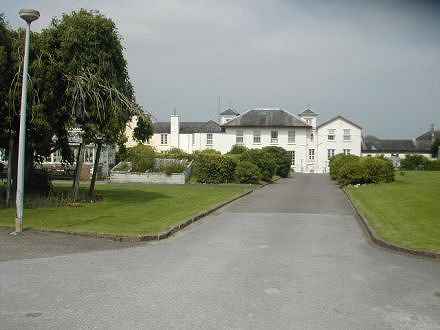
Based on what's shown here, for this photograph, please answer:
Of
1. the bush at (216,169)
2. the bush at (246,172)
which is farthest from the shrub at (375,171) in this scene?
the bush at (216,169)

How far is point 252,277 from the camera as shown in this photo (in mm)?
8492

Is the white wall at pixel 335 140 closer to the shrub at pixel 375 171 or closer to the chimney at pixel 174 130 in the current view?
the chimney at pixel 174 130

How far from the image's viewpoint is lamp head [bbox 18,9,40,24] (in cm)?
1276

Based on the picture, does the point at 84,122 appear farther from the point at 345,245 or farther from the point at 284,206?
the point at 345,245

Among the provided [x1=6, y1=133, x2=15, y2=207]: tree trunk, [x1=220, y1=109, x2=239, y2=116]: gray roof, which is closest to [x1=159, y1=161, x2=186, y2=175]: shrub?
[x1=6, y1=133, x2=15, y2=207]: tree trunk

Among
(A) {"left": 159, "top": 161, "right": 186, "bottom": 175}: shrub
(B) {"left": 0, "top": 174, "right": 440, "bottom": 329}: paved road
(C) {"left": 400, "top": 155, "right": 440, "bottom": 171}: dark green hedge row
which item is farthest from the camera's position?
(C) {"left": 400, "top": 155, "right": 440, "bottom": 171}: dark green hedge row

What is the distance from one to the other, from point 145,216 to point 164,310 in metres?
10.1

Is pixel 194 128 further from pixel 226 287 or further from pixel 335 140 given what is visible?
pixel 226 287

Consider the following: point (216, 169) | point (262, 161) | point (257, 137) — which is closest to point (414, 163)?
point (257, 137)

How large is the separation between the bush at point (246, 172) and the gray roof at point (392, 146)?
7092 centimetres

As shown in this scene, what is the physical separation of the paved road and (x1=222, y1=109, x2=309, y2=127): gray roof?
59.2 metres

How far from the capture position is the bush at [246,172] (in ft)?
126

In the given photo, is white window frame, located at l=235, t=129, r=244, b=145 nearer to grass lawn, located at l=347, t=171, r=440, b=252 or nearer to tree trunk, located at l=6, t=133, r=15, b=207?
grass lawn, located at l=347, t=171, r=440, b=252

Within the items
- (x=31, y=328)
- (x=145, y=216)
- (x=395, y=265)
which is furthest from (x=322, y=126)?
(x=31, y=328)
